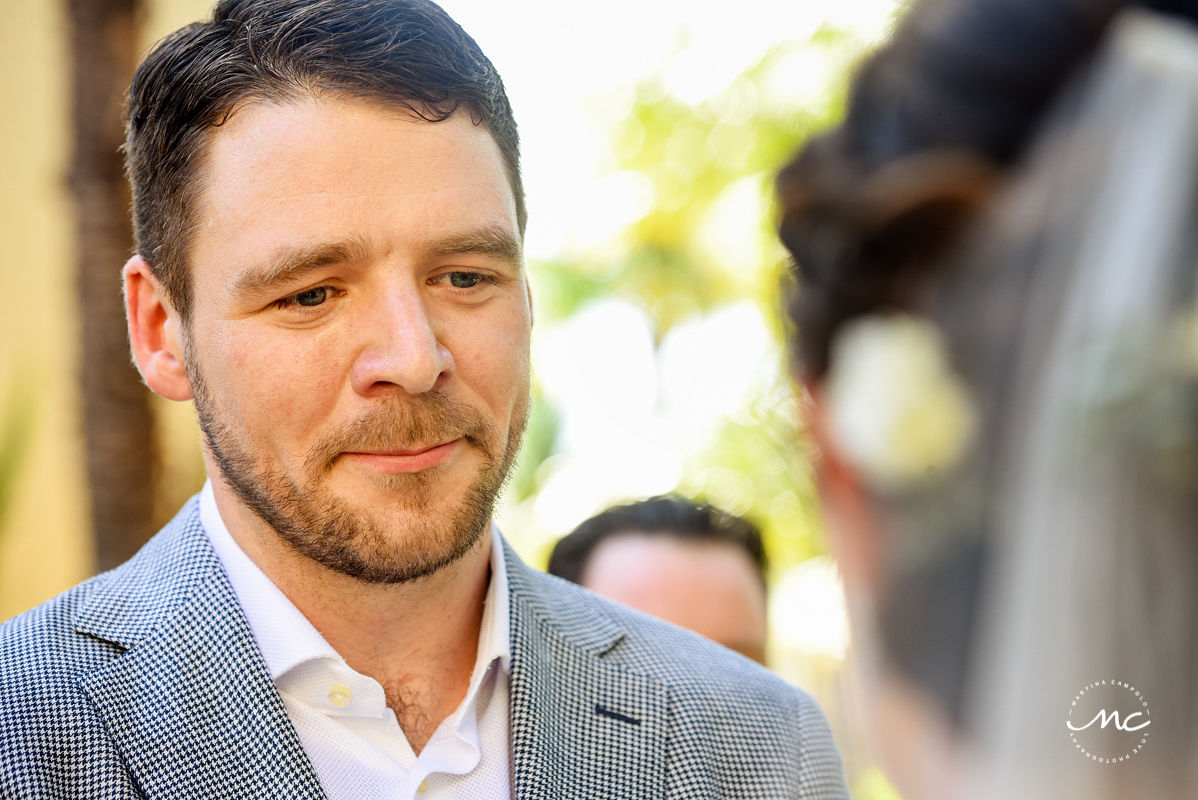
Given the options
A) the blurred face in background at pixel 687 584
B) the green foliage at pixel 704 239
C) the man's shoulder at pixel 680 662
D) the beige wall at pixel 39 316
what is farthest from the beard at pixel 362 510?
the green foliage at pixel 704 239

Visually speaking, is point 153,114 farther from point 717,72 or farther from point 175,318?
point 717,72

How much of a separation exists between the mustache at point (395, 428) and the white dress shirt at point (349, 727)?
0.28 meters

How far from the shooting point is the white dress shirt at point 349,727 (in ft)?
6.16

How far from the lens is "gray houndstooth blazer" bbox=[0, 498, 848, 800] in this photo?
175cm

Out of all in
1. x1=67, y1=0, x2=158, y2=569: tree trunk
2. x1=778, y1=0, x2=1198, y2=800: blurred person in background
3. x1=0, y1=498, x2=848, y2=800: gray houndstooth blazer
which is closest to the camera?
x1=778, y1=0, x2=1198, y2=800: blurred person in background

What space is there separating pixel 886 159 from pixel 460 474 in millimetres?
1406

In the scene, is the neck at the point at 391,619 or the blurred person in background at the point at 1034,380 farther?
the neck at the point at 391,619

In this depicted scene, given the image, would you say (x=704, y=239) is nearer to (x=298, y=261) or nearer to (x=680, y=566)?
(x=680, y=566)

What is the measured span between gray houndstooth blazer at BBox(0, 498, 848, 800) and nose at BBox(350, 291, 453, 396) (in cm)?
45

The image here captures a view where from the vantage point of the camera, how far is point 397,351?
1823 millimetres

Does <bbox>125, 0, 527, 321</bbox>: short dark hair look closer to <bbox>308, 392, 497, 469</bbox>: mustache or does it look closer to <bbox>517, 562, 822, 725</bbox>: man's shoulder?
<bbox>308, 392, 497, 469</bbox>: mustache

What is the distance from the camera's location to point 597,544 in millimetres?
3520

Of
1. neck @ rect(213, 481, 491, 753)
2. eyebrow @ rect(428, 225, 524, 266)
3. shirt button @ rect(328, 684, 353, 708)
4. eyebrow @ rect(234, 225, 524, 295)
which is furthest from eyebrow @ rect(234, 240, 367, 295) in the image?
shirt button @ rect(328, 684, 353, 708)

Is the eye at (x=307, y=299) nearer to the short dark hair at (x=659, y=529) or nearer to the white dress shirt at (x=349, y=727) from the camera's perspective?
the white dress shirt at (x=349, y=727)
